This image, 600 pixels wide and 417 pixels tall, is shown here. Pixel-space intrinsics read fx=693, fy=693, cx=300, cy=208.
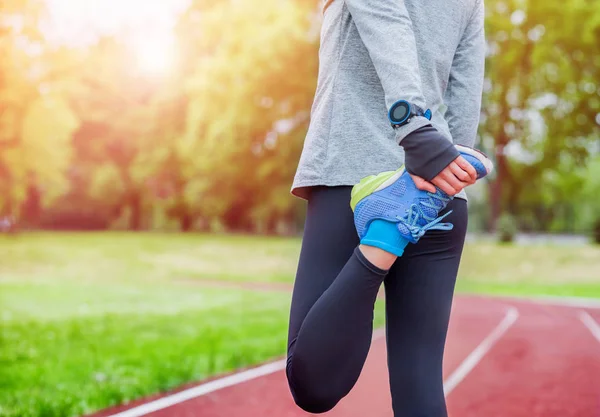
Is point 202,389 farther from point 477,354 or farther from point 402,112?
point 402,112

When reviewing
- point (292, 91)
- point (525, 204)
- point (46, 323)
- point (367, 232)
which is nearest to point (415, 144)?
point (367, 232)

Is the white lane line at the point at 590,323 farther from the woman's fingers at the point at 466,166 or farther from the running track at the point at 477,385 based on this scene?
the woman's fingers at the point at 466,166

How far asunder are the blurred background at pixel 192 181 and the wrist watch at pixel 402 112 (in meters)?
3.20

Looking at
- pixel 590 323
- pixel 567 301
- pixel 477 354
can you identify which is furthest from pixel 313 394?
pixel 567 301

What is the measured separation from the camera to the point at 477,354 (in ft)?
22.4

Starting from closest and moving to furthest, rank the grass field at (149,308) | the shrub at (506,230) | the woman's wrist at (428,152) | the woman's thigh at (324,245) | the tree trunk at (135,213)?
1. the woman's wrist at (428,152)
2. the woman's thigh at (324,245)
3. the grass field at (149,308)
4. the shrub at (506,230)
5. the tree trunk at (135,213)

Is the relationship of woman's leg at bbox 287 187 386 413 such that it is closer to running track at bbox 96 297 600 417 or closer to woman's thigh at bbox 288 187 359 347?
woman's thigh at bbox 288 187 359 347

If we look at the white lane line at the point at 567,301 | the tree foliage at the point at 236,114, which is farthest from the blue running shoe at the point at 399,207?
the tree foliage at the point at 236,114

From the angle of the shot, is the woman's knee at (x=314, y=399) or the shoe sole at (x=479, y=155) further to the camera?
the woman's knee at (x=314, y=399)

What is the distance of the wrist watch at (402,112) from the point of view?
1.60 m

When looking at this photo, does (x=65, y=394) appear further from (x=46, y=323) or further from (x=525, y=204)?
(x=525, y=204)

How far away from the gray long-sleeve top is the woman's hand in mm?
126

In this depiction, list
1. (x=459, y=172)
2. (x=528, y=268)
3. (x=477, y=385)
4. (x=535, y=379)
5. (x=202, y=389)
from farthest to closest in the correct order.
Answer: (x=528, y=268) → (x=535, y=379) → (x=477, y=385) → (x=202, y=389) → (x=459, y=172)

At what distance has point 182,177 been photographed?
35.9m
